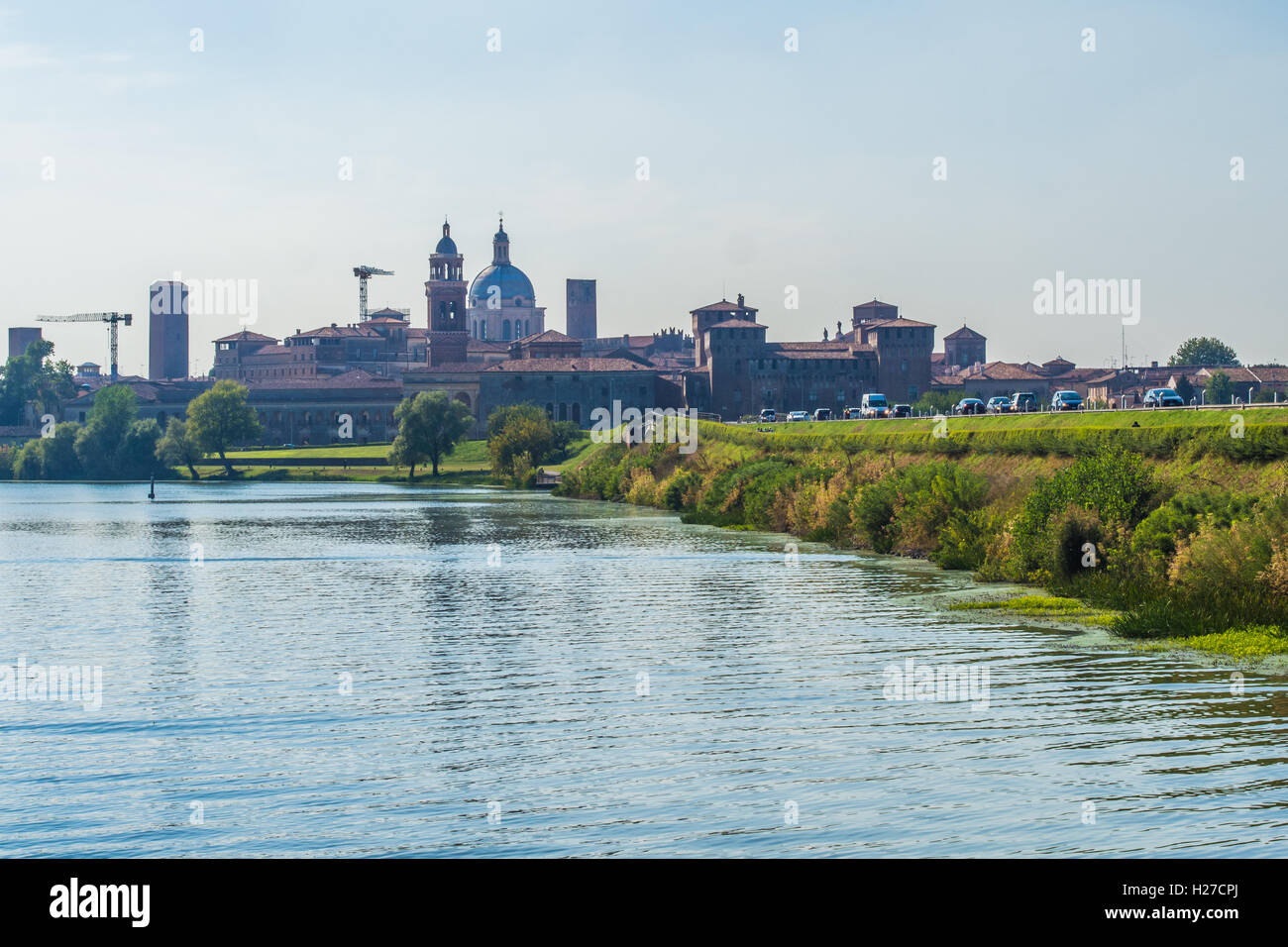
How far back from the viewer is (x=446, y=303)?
164 meters

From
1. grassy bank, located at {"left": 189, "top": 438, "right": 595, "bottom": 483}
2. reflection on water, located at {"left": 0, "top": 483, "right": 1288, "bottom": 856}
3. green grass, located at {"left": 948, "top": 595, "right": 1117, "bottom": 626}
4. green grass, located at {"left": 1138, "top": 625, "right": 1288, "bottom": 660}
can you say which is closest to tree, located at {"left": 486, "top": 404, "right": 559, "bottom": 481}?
grassy bank, located at {"left": 189, "top": 438, "right": 595, "bottom": 483}

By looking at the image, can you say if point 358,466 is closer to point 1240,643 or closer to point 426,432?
point 426,432

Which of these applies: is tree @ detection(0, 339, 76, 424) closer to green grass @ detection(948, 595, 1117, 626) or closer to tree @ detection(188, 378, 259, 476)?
tree @ detection(188, 378, 259, 476)

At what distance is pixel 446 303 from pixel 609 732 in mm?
151205

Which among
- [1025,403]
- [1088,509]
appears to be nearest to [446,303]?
[1025,403]

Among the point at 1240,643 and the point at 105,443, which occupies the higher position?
the point at 105,443

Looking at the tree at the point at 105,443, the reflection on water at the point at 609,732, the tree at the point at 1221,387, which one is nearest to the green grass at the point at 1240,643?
the reflection on water at the point at 609,732

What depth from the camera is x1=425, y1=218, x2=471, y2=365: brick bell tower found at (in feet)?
526

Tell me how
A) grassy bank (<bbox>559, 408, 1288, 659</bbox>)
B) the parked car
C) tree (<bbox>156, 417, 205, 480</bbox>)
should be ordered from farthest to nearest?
tree (<bbox>156, 417, 205, 480</bbox>)
the parked car
grassy bank (<bbox>559, 408, 1288, 659</bbox>)

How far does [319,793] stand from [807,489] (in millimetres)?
34495

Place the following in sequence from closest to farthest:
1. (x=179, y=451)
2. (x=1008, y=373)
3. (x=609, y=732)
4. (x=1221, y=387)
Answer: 1. (x=609, y=732)
2. (x=179, y=451)
3. (x=1221, y=387)
4. (x=1008, y=373)

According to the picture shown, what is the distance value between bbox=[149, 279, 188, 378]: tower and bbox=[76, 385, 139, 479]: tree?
8343cm

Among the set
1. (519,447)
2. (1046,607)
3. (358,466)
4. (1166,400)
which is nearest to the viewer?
(1046,607)
